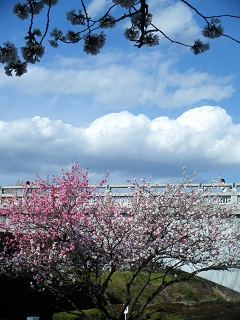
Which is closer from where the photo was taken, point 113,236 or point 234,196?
point 113,236

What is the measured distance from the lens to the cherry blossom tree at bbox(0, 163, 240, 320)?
42.1ft

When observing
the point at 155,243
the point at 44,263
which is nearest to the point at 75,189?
the point at 44,263

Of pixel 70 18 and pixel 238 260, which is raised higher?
pixel 70 18

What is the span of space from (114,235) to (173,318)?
499cm

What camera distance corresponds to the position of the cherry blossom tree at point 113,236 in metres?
12.8

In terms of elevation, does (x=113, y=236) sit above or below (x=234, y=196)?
below

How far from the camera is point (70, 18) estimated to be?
19.1ft

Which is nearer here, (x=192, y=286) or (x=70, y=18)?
(x=70, y=18)

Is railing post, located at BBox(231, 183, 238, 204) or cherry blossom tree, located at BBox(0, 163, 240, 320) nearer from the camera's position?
cherry blossom tree, located at BBox(0, 163, 240, 320)

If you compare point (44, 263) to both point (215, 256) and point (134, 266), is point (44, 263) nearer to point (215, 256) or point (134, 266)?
point (134, 266)

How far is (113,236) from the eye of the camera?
42.5ft

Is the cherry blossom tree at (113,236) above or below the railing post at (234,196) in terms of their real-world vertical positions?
below

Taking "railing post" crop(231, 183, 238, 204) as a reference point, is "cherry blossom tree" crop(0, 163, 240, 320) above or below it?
below

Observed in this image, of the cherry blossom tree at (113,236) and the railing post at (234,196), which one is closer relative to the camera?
the cherry blossom tree at (113,236)
